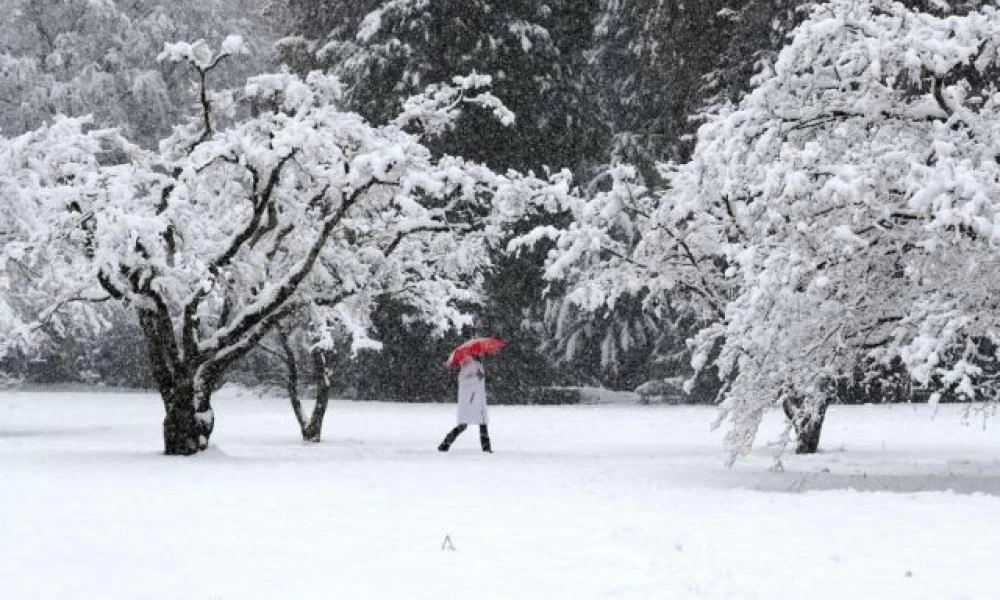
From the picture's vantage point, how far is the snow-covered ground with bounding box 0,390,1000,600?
6297 mm

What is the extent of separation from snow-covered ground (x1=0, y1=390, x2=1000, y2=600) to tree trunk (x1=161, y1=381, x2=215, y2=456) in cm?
27

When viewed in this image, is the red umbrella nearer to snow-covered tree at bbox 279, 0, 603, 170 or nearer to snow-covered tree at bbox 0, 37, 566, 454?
snow-covered tree at bbox 0, 37, 566, 454

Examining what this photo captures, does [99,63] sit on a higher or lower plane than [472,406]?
higher

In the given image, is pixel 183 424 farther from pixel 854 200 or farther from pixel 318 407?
pixel 854 200

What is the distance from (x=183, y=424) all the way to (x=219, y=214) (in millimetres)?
3034

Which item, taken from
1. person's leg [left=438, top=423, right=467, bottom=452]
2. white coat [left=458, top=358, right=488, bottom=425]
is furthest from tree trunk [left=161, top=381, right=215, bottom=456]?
white coat [left=458, top=358, right=488, bottom=425]

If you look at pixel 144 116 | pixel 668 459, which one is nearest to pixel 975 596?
pixel 668 459

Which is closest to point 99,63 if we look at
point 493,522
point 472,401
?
point 472,401

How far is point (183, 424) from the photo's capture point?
13805mm

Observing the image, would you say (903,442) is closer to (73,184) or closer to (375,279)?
(375,279)

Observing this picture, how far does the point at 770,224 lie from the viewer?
1063 centimetres

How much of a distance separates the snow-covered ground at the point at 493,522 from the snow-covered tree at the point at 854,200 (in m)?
1.27

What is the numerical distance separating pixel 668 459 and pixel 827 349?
398 cm

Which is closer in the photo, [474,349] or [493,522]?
[493,522]
